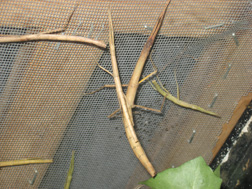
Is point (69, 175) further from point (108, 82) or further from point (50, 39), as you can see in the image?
point (50, 39)

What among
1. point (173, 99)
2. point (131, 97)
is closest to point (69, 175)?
point (131, 97)

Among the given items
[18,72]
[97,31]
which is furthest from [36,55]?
[97,31]

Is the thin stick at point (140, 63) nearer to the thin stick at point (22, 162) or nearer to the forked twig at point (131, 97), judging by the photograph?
the forked twig at point (131, 97)

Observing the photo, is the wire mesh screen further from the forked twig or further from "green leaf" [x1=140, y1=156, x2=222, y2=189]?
"green leaf" [x1=140, y1=156, x2=222, y2=189]

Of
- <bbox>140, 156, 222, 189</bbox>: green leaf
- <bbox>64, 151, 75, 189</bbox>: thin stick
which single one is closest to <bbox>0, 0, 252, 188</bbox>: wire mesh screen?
<bbox>64, 151, 75, 189</bbox>: thin stick

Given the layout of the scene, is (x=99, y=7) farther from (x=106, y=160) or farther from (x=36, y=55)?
(x=106, y=160)

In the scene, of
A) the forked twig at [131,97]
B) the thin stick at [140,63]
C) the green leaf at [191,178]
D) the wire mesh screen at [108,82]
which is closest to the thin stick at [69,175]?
the wire mesh screen at [108,82]
